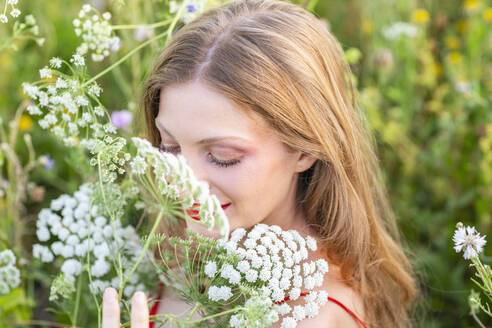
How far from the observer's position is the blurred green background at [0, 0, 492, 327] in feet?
6.81

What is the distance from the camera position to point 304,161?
1.46 metres

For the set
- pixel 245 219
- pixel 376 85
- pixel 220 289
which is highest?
pixel 376 85

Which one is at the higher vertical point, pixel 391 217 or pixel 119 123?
pixel 119 123

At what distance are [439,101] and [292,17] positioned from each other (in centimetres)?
152

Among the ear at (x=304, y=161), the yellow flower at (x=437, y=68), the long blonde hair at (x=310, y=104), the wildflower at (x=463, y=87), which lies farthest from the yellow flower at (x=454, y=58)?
the ear at (x=304, y=161)

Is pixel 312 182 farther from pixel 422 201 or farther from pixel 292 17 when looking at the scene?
pixel 422 201

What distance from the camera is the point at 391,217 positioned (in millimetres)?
1839

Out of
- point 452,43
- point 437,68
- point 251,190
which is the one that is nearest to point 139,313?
point 251,190

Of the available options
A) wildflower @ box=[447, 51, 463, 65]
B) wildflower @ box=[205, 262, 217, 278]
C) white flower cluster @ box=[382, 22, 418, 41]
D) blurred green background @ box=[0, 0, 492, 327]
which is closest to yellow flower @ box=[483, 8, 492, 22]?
blurred green background @ box=[0, 0, 492, 327]

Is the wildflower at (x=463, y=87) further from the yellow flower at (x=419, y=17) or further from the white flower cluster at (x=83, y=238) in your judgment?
the white flower cluster at (x=83, y=238)

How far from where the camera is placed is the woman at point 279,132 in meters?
1.28

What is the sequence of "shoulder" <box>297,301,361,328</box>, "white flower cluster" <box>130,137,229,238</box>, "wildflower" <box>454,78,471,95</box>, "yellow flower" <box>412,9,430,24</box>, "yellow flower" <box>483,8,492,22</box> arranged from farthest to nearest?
"yellow flower" <box>412,9,430,24</box>, "yellow flower" <box>483,8,492,22</box>, "wildflower" <box>454,78,471,95</box>, "shoulder" <box>297,301,361,328</box>, "white flower cluster" <box>130,137,229,238</box>

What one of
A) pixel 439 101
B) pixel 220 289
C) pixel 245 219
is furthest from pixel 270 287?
pixel 439 101

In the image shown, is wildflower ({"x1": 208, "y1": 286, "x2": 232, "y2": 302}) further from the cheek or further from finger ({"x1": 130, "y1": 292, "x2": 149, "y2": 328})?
the cheek
